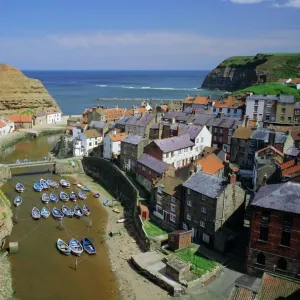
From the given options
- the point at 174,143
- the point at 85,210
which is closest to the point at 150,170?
the point at 174,143

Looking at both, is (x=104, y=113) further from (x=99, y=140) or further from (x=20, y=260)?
(x=20, y=260)

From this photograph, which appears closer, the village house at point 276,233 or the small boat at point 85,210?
the village house at point 276,233

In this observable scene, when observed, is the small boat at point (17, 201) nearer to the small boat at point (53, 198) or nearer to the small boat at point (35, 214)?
the small boat at point (35, 214)

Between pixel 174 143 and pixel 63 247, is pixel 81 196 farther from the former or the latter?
pixel 174 143

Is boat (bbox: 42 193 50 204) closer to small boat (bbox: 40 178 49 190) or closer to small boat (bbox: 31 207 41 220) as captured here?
small boat (bbox: 31 207 41 220)

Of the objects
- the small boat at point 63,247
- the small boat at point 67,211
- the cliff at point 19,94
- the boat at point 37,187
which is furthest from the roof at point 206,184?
the cliff at point 19,94

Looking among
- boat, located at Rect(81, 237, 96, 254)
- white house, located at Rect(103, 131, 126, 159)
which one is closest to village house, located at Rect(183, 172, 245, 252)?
boat, located at Rect(81, 237, 96, 254)
